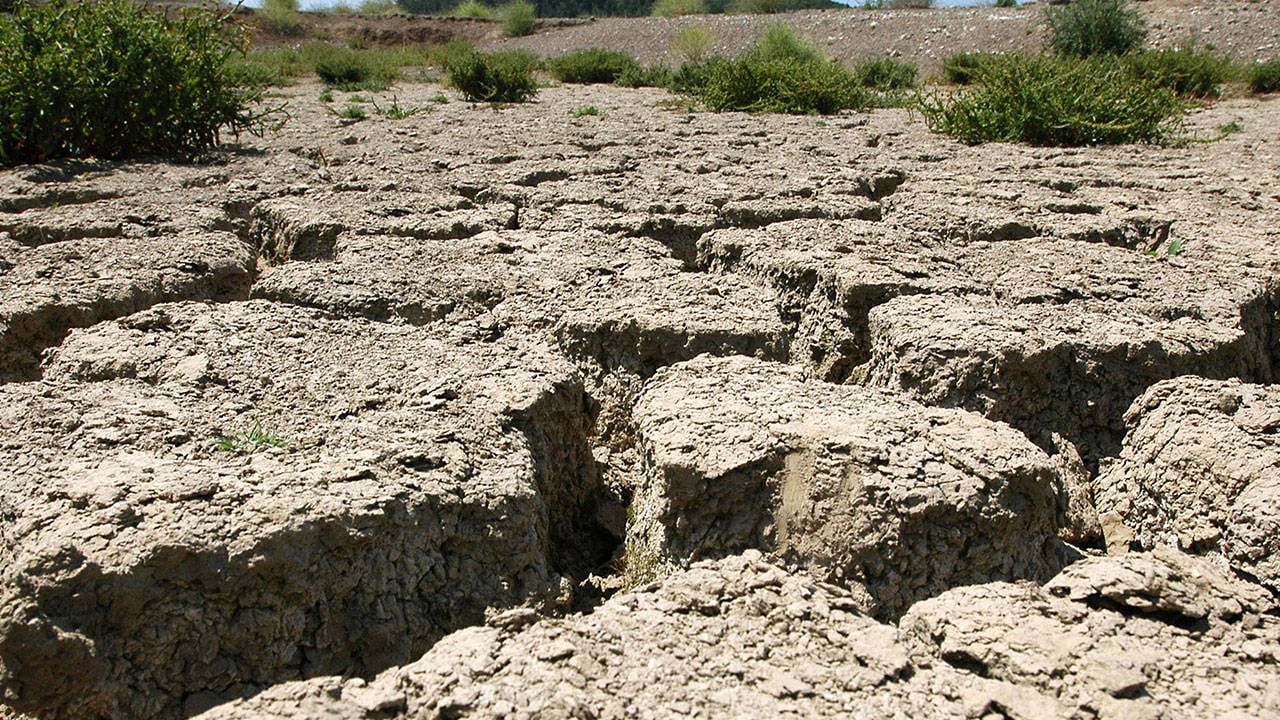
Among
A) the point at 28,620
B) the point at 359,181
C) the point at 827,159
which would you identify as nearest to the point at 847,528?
the point at 28,620

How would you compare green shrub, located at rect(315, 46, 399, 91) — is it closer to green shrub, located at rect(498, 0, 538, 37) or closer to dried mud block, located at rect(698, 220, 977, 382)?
dried mud block, located at rect(698, 220, 977, 382)

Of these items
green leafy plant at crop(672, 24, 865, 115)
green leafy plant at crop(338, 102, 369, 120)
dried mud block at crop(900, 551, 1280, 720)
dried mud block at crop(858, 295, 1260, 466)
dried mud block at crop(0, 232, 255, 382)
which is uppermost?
green leafy plant at crop(672, 24, 865, 115)

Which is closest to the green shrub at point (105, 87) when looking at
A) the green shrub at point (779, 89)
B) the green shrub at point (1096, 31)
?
the green shrub at point (779, 89)

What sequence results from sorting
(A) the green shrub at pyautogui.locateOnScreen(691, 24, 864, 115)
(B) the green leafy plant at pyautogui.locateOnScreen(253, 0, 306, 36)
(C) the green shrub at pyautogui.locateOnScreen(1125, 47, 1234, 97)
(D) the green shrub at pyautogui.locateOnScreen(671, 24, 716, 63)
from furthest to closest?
(B) the green leafy plant at pyautogui.locateOnScreen(253, 0, 306, 36)
(D) the green shrub at pyautogui.locateOnScreen(671, 24, 716, 63)
(C) the green shrub at pyautogui.locateOnScreen(1125, 47, 1234, 97)
(A) the green shrub at pyautogui.locateOnScreen(691, 24, 864, 115)

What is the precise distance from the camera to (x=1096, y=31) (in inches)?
428

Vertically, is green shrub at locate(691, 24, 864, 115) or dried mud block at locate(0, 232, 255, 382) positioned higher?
green shrub at locate(691, 24, 864, 115)

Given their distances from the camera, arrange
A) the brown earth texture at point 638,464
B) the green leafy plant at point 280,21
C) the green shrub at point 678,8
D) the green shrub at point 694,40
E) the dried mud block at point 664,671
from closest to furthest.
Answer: the dried mud block at point 664,671, the brown earth texture at point 638,464, the green shrub at point 694,40, the green leafy plant at point 280,21, the green shrub at point 678,8

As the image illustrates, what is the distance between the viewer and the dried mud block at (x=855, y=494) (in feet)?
4.17

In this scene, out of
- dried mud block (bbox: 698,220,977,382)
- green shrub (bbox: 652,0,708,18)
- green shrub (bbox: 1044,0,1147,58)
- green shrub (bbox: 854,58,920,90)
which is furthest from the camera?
green shrub (bbox: 652,0,708,18)

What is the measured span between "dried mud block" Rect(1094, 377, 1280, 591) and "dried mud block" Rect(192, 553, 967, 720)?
0.58 m

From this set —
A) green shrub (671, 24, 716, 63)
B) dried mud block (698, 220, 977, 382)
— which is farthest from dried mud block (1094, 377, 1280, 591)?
green shrub (671, 24, 716, 63)

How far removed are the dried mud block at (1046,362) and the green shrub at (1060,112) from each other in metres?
2.69

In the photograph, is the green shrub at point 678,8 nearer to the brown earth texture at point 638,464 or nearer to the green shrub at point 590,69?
the green shrub at point 590,69

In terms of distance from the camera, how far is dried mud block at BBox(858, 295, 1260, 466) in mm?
1726
